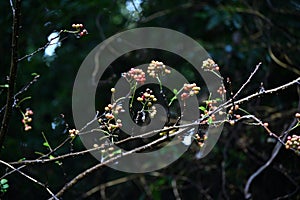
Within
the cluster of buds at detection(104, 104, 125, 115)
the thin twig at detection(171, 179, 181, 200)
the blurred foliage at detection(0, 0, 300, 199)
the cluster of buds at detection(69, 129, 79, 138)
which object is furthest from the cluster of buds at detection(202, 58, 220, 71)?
the thin twig at detection(171, 179, 181, 200)

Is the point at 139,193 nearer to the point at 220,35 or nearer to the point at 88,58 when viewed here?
the point at 88,58

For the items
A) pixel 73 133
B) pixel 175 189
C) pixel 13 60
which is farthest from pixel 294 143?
pixel 175 189

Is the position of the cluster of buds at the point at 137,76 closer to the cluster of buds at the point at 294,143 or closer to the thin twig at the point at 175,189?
the cluster of buds at the point at 294,143

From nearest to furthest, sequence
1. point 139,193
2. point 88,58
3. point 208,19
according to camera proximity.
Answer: point 88,58 → point 139,193 → point 208,19

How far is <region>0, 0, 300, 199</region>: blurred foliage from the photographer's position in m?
2.11

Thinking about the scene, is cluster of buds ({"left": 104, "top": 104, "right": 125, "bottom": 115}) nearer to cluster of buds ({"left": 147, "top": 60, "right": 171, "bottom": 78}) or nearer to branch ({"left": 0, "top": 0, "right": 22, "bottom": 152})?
cluster of buds ({"left": 147, "top": 60, "right": 171, "bottom": 78})

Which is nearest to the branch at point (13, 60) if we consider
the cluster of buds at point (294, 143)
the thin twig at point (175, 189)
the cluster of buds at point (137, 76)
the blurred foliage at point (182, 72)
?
the cluster of buds at point (137, 76)

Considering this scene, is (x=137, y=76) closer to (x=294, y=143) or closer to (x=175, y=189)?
(x=294, y=143)

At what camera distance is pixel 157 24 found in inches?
110

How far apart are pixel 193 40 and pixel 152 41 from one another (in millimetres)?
239

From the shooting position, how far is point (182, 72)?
2494 millimetres

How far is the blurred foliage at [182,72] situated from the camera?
211cm

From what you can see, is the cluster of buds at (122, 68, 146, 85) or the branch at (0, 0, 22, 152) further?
the cluster of buds at (122, 68, 146, 85)

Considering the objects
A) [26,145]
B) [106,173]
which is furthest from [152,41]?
[26,145]
